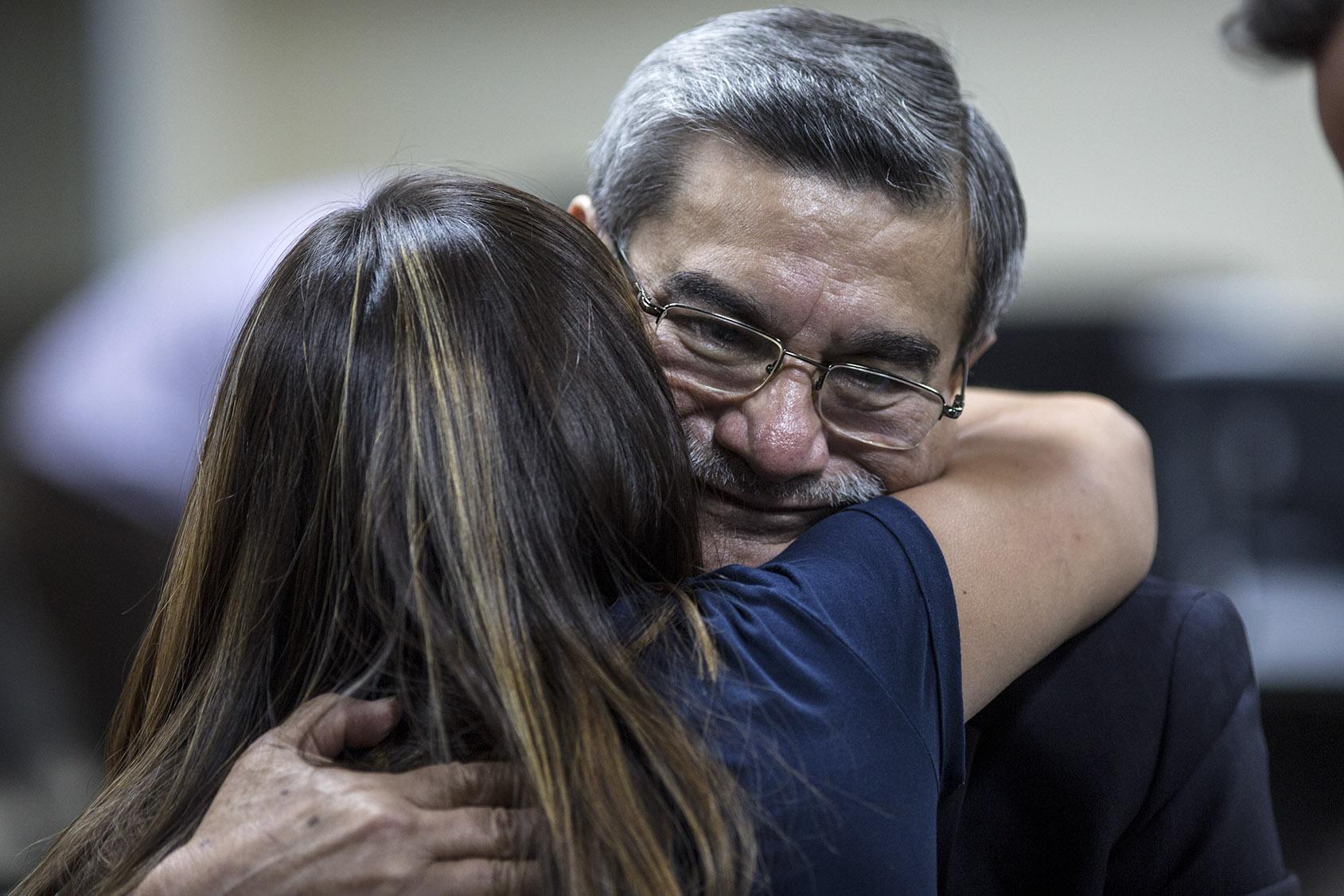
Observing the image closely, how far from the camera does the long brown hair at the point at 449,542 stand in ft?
2.91

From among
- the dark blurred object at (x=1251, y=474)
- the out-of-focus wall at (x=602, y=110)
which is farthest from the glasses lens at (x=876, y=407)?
the out-of-focus wall at (x=602, y=110)

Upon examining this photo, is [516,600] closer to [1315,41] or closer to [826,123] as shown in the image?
[826,123]

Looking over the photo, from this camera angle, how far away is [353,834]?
2.83ft

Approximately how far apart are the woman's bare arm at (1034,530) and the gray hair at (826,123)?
160 millimetres

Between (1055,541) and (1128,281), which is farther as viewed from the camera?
(1128,281)

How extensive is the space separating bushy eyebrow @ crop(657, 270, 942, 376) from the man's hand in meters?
0.57

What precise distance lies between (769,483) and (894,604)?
31cm

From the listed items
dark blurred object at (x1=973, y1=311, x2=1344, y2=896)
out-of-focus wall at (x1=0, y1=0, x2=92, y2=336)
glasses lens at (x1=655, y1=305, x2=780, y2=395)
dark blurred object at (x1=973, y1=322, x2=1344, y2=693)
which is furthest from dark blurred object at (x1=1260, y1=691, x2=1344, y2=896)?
out-of-focus wall at (x1=0, y1=0, x2=92, y2=336)

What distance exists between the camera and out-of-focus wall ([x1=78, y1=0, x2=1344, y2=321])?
4.51 metres

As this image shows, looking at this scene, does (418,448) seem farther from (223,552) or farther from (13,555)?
(13,555)

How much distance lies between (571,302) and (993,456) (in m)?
0.61

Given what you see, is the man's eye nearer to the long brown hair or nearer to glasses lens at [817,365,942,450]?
→ glasses lens at [817,365,942,450]

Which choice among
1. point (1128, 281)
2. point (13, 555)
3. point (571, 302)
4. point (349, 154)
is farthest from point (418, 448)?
point (349, 154)

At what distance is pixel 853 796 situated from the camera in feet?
3.06
